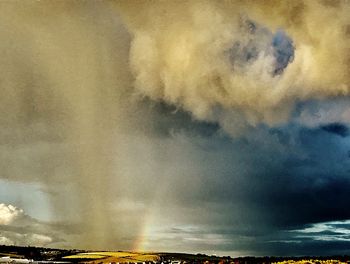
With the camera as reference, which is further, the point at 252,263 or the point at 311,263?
the point at 252,263

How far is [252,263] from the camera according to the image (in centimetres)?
19012

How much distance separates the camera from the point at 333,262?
14725 centimetres

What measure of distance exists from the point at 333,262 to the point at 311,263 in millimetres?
9782

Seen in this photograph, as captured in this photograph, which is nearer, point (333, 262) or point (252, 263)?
point (333, 262)

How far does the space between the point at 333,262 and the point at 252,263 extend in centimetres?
4807

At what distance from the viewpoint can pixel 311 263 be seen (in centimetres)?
14212

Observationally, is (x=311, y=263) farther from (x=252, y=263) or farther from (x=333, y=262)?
(x=252, y=263)

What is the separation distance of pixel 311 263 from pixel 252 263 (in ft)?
166

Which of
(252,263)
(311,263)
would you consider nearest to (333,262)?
(311,263)
